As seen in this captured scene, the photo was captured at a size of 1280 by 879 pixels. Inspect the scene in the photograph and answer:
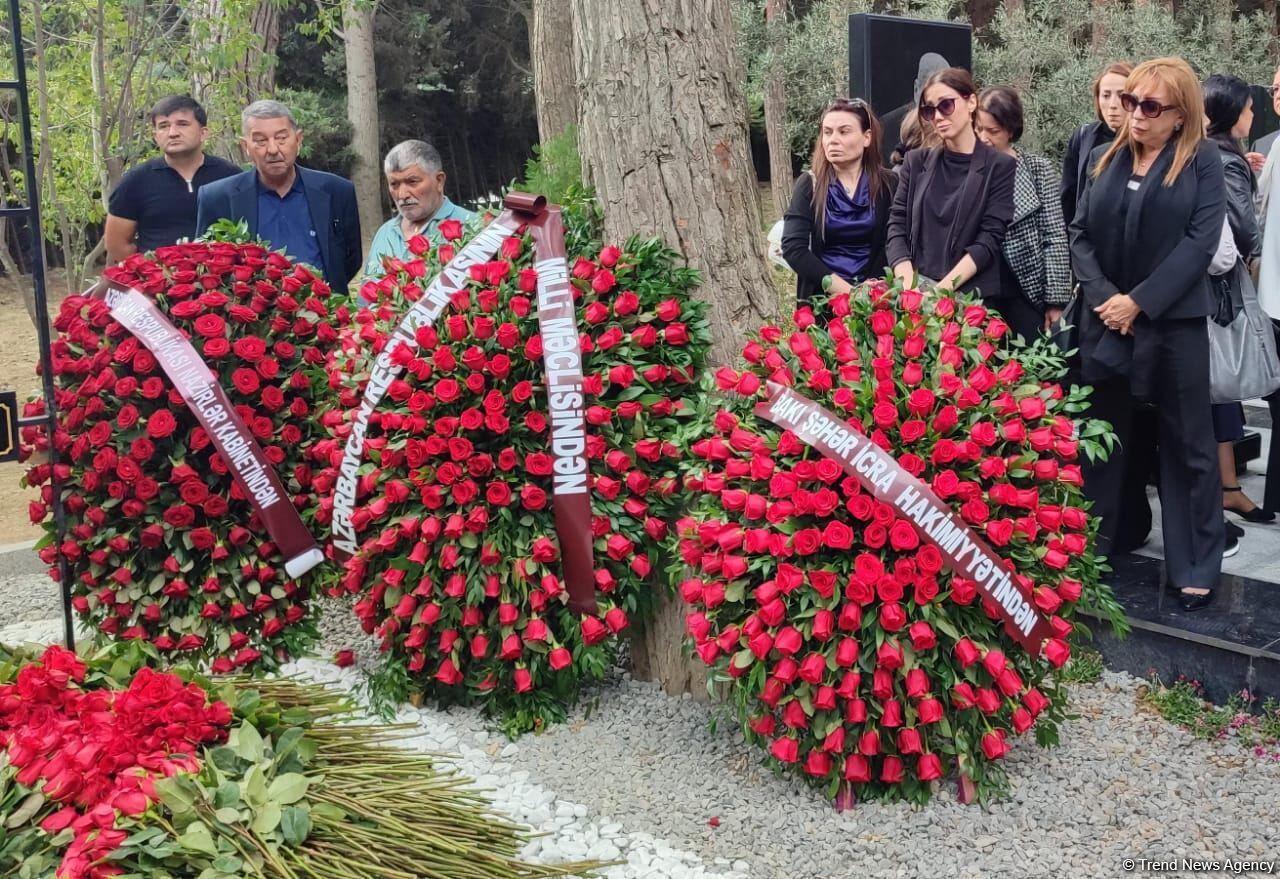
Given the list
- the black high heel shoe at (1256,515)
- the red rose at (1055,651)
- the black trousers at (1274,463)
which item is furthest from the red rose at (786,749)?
the black trousers at (1274,463)

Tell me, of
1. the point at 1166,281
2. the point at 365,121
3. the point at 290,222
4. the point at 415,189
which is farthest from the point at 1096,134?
the point at 365,121

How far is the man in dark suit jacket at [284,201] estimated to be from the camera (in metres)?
5.52

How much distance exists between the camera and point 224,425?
4262mm

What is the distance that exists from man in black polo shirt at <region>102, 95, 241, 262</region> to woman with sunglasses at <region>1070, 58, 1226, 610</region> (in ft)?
12.8

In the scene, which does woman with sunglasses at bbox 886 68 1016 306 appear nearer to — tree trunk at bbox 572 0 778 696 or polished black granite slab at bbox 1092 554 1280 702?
tree trunk at bbox 572 0 778 696

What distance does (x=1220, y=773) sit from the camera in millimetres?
3598

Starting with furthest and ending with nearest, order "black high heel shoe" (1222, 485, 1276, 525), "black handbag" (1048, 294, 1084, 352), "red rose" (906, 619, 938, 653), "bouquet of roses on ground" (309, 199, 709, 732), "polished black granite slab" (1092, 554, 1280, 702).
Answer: "black high heel shoe" (1222, 485, 1276, 525), "black handbag" (1048, 294, 1084, 352), "polished black granite slab" (1092, 554, 1280, 702), "bouquet of roses on ground" (309, 199, 709, 732), "red rose" (906, 619, 938, 653)

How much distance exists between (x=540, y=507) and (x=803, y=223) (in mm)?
2039

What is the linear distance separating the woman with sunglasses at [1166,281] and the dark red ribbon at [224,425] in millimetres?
2871

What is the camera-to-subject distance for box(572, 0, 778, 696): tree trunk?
399 cm

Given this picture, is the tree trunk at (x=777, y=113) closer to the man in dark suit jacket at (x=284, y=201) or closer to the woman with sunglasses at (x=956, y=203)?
the man in dark suit jacket at (x=284, y=201)

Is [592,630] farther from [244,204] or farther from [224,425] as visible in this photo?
[244,204]

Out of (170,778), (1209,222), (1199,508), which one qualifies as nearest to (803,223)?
(1209,222)

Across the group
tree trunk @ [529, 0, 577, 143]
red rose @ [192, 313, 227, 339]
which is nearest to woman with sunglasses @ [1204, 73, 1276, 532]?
tree trunk @ [529, 0, 577, 143]
